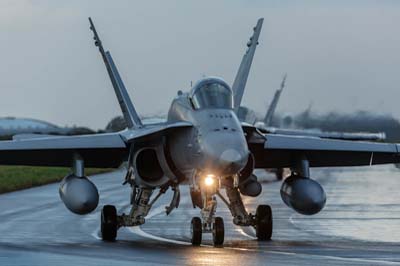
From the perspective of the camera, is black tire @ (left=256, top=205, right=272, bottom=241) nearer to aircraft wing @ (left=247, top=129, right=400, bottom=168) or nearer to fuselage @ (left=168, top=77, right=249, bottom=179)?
aircraft wing @ (left=247, top=129, right=400, bottom=168)

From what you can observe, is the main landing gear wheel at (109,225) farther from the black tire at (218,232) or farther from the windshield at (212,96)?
the windshield at (212,96)

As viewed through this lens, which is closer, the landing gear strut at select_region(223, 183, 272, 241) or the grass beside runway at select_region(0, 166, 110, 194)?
the landing gear strut at select_region(223, 183, 272, 241)

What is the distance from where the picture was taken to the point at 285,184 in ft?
65.4

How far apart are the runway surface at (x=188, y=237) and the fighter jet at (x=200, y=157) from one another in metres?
0.52

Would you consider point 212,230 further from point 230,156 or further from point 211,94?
point 211,94

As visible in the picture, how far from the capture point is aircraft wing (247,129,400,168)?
19.1m

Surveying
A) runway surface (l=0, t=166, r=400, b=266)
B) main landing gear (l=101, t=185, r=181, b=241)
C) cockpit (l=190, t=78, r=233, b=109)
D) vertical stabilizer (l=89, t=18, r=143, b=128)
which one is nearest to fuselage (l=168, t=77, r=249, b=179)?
cockpit (l=190, t=78, r=233, b=109)

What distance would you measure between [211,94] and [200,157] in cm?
124

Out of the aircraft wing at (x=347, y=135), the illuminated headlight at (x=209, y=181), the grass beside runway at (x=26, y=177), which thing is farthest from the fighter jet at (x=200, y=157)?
the aircraft wing at (x=347, y=135)

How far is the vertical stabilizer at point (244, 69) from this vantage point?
20.2m

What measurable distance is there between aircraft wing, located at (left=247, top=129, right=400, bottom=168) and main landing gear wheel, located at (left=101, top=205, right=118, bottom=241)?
8.40 feet

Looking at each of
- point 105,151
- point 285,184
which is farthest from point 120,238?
point 285,184

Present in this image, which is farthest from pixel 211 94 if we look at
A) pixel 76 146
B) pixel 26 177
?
pixel 26 177

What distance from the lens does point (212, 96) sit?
17.6m
